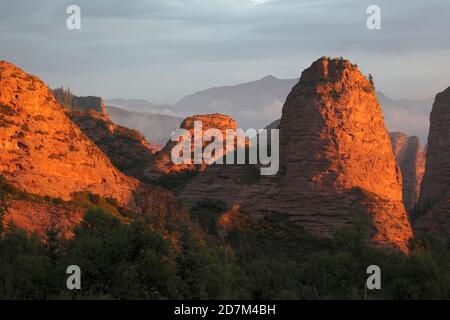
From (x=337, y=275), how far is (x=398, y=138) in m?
123

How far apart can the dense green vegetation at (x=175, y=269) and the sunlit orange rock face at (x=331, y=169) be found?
245 inches

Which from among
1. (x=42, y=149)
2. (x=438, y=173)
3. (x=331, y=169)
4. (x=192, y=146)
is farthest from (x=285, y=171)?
(x=438, y=173)

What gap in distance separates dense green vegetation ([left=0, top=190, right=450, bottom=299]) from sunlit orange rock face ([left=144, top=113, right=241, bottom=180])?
3099 cm

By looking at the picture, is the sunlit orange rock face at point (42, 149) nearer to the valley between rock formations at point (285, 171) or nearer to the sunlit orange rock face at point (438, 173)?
the valley between rock formations at point (285, 171)

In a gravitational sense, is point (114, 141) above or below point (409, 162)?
below

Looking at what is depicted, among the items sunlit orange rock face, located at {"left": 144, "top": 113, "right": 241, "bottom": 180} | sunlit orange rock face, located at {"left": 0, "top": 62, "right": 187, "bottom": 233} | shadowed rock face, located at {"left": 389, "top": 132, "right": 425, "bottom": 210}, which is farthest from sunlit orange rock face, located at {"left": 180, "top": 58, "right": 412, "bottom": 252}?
shadowed rock face, located at {"left": 389, "top": 132, "right": 425, "bottom": 210}

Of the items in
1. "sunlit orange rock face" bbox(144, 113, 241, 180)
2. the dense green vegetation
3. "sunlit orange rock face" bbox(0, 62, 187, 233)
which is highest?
"sunlit orange rock face" bbox(144, 113, 241, 180)

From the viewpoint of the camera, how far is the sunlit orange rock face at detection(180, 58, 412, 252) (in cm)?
6431

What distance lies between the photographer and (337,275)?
4866 cm

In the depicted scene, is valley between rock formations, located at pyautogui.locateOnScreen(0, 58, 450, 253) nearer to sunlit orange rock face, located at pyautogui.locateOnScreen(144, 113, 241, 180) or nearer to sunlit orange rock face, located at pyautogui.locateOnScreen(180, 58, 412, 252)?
sunlit orange rock face, located at pyautogui.locateOnScreen(180, 58, 412, 252)

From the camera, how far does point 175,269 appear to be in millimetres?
40156

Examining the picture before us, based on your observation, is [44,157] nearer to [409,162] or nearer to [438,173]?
[438,173]

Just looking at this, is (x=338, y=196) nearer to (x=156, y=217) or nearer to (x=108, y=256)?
(x=156, y=217)

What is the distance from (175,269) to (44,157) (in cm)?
1643
